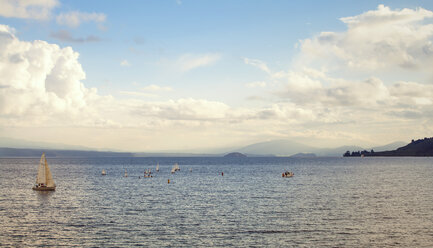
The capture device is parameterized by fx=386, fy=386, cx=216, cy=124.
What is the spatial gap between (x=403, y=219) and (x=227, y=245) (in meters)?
30.3

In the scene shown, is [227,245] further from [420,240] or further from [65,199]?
[65,199]

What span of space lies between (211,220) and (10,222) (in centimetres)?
2884

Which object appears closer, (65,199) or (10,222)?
(10,222)

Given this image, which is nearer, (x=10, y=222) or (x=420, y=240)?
(x=420, y=240)

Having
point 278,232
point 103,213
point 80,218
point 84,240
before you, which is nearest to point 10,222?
point 80,218

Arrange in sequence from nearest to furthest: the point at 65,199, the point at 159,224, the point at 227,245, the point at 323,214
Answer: the point at 227,245 → the point at 159,224 → the point at 323,214 → the point at 65,199

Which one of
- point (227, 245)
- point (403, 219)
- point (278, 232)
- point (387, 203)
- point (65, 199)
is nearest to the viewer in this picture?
point (227, 245)

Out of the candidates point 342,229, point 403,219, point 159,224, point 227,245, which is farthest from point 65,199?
point 403,219

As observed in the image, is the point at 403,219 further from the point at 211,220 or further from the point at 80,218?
the point at 80,218

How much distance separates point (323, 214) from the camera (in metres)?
60.9

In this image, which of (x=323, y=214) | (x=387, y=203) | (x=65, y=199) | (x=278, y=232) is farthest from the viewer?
(x=65, y=199)

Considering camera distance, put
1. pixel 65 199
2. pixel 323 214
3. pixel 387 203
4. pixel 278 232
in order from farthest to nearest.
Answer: pixel 65 199 < pixel 387 203 < pixel 323 214 < pixel 278 232

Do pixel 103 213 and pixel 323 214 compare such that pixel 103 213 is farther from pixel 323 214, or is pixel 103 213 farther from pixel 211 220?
pixel 323 214

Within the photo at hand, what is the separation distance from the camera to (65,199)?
274 feet
